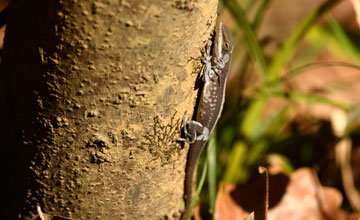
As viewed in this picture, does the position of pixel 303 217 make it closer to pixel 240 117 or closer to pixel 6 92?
pixel 240 117

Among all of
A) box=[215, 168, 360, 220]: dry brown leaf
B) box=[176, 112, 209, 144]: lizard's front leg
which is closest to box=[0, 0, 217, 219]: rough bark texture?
box=[176, 112, 209, 144]: lizard's front leg

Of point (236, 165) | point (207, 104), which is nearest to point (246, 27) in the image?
point (207, 104)

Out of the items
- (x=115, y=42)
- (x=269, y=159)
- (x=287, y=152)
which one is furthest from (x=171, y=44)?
(x=287, y=152)

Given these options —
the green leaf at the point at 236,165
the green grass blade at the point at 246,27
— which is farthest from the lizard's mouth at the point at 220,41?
the green leaf at the point at 236,165

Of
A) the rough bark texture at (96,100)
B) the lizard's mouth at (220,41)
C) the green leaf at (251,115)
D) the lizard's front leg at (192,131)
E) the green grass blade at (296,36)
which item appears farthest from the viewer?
the green leaf at (251,115)

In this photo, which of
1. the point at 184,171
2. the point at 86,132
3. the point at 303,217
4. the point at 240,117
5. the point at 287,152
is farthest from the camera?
the point at 287,152

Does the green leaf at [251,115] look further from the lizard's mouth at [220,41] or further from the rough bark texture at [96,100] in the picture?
the rough bark texture at [96,100]
